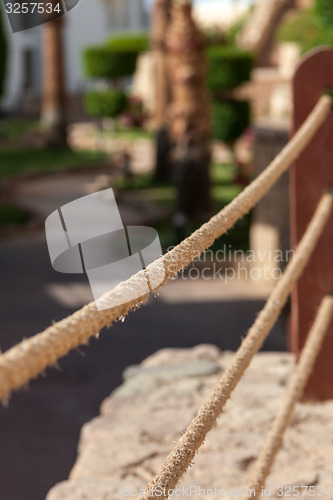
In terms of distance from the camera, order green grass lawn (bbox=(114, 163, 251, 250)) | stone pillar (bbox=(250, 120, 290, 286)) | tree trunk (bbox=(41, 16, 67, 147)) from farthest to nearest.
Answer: tree trunk (bbox=(41, 16, 67, 147))
green grass lawn (bbox=(114, 163, 251, 250))
stone pillar (bbox=(250, 120, 290, 286))

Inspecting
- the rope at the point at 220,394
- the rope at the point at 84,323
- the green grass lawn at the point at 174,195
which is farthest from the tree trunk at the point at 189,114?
the rope at the point at 84,323

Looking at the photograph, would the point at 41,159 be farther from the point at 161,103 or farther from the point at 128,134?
the point at 161,103

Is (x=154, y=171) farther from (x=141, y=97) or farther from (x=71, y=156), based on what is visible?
(x=141, y=97)

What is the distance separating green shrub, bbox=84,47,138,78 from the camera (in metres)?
22.2

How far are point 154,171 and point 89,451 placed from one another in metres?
11.8

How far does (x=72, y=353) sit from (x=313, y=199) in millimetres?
3225

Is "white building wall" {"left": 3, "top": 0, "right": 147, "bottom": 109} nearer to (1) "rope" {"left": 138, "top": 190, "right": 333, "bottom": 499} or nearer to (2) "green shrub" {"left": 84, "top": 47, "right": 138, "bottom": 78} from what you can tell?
(2) "green shrub" {"left": 84, "top": 47, "right": 138, "bottom": 78}

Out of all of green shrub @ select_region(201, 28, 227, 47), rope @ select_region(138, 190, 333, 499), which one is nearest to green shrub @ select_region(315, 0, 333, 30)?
rope @ select_region(138, 190, 333, 499)

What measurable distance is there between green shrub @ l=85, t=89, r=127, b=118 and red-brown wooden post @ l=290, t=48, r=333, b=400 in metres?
17.8

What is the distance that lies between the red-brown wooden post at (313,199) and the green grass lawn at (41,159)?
12297mm

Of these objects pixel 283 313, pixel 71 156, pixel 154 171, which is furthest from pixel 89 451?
pixel 71 156

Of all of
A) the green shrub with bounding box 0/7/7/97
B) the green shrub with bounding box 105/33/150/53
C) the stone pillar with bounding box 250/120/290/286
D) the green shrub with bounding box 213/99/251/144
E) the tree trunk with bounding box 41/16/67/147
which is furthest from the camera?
the green shrub with bounding box 105/33/150/53

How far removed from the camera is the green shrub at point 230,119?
1481 centimetres

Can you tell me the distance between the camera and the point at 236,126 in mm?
14828
